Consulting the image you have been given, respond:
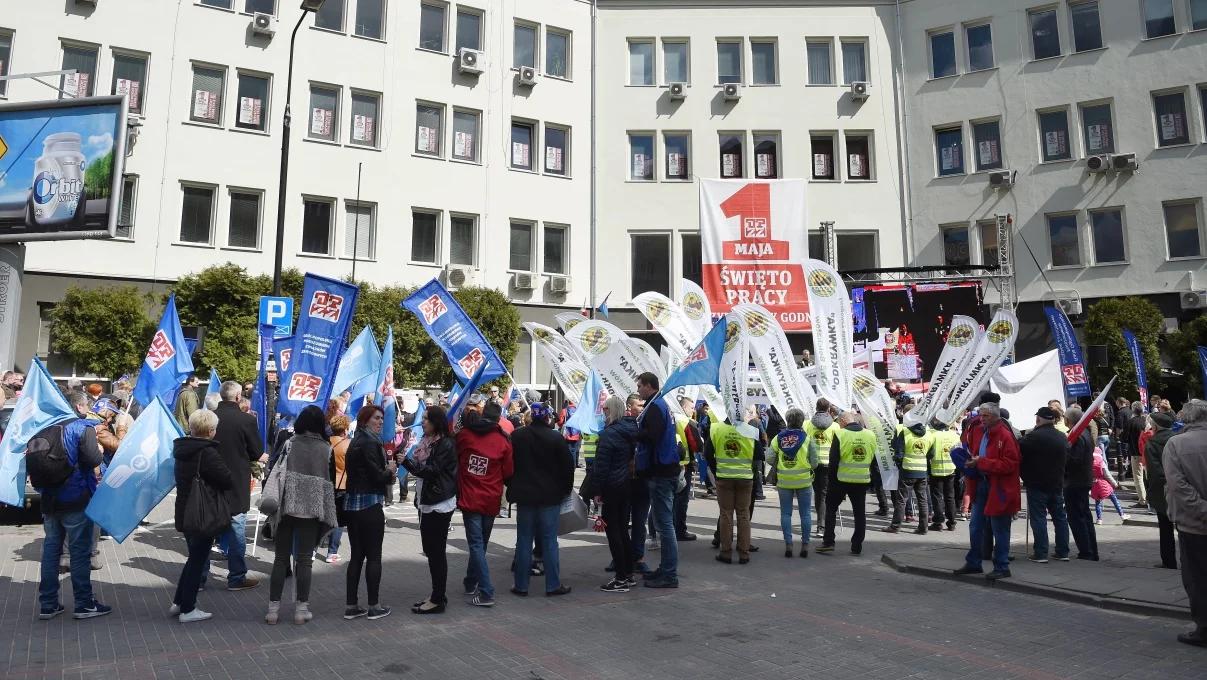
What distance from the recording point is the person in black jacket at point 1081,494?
31.5 ft

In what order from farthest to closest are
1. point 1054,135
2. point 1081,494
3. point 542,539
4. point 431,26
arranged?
point 431,26
point 1054,135
point 1081,494
point 542,539

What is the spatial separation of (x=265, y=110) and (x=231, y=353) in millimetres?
8498

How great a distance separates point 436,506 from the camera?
7.27 m

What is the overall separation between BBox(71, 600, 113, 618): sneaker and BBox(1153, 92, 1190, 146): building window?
30989 mm

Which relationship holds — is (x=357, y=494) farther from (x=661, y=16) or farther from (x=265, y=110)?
(x=661, y=16)

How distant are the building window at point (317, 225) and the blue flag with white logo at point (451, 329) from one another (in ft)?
51.4

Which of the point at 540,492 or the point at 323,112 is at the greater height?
the point at 323,112

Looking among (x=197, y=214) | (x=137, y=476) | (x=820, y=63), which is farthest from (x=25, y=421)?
(x=820, y=63)

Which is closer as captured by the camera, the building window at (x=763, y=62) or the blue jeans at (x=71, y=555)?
the blue jeans at (x=71, y=555)

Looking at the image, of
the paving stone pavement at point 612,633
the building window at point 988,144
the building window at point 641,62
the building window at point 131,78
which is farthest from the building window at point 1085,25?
the building window at point 131,78

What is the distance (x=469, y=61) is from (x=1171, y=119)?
77.4 feet

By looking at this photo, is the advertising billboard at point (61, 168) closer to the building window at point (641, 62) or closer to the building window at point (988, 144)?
the building window at point (641, 62)

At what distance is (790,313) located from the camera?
24.6 meters

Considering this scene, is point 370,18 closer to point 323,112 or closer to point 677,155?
point 323,112
